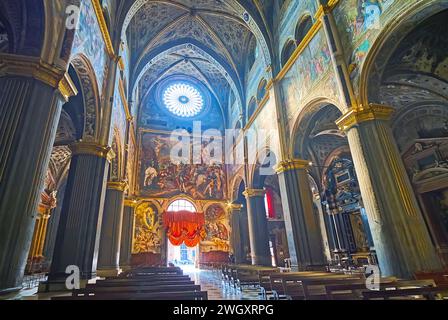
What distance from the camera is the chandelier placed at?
69.8 feet

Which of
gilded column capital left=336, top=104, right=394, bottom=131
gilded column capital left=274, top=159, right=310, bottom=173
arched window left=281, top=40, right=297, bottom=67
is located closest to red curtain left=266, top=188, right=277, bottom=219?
gilded column capital left=274, top=159, right=310, bottom=173

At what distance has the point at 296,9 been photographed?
10.6 meters

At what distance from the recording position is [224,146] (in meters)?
20.9

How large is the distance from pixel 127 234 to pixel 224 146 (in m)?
10.1

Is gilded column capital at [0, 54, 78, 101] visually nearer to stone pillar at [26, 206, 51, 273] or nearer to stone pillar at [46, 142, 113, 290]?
stone pillar at [46, 142, 113, 290]

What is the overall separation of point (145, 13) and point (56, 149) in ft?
30.3

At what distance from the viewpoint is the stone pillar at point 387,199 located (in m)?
5.28

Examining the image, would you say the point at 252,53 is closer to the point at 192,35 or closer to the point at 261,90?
the point at 261,90

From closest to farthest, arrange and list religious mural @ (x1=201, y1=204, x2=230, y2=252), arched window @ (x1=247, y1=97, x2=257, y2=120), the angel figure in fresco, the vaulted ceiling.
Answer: the vaulted ceiling, arched window @ (x1=247, y1=97, x2=257, y2=120), religious mural @ (x1=201, y1=204, x2=230, y2=252), the angel figure in fresco

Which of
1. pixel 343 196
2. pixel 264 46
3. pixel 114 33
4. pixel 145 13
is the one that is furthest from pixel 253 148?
pixel 145 13

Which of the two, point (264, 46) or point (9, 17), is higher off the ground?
point (264, 46)

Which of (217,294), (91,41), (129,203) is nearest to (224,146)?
(129,203)

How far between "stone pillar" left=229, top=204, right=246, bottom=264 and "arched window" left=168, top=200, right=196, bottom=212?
2946mm

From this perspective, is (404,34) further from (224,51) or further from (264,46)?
(224,51)
